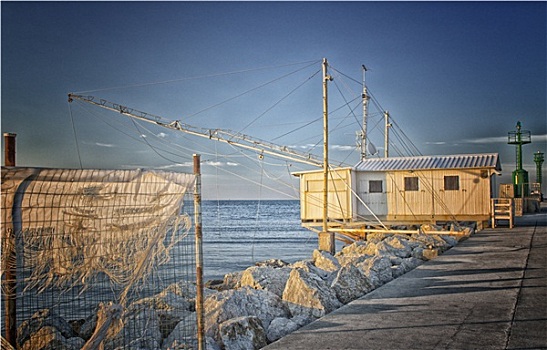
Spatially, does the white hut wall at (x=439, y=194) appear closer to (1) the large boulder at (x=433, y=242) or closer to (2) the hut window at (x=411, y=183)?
(2) the hut window at (x=411, y=183)

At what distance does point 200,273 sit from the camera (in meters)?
5.75

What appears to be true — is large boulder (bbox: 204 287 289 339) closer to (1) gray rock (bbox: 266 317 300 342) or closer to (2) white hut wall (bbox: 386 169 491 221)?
(1) gray rock (bbox: 266 317 300 342)

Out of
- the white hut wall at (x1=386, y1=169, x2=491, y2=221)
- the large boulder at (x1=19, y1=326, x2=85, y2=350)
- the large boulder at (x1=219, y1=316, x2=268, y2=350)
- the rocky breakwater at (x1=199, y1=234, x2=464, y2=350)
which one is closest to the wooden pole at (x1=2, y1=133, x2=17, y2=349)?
the large boulder at (x1=19, y1=326, x2=85, y2=350)

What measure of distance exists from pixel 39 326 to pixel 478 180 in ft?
67.9

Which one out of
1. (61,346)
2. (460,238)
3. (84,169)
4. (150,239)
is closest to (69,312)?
(61,346)

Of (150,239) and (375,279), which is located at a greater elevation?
(150,239)

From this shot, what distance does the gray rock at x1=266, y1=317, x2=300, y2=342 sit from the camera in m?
7.04

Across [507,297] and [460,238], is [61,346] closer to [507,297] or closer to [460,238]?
[507,297]

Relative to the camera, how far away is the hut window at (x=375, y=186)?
84.0ft

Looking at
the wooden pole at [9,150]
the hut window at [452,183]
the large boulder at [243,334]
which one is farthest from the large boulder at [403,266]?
the hut window at [452,183]

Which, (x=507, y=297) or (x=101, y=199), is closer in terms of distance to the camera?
(x=101, y=199)

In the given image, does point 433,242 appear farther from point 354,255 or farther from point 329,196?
point 329,196

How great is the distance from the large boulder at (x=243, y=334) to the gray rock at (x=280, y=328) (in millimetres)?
201

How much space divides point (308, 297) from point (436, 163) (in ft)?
61.7
